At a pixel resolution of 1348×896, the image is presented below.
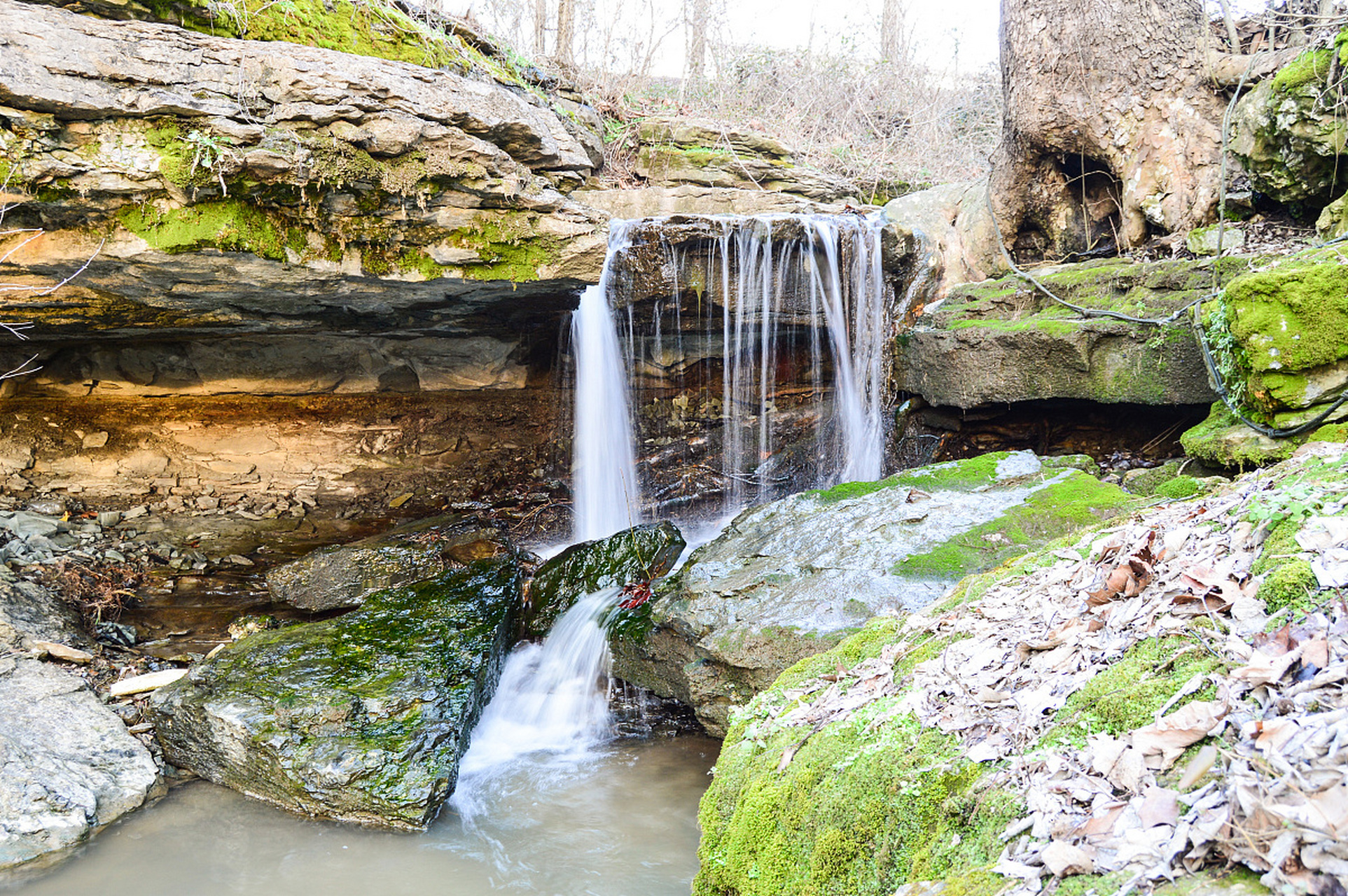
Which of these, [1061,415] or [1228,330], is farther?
[1061,415]

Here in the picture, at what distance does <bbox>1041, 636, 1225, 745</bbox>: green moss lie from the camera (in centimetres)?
152

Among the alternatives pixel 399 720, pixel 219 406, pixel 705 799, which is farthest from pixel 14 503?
pixel 705 799

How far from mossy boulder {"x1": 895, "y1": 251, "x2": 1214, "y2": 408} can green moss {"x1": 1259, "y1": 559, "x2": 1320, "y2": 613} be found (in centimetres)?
439

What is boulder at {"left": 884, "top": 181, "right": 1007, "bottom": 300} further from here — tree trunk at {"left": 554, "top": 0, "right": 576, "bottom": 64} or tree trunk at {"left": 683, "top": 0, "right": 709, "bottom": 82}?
tree trunk at {"left": 683, "top": 0, "right": 709, "bottom": 82}

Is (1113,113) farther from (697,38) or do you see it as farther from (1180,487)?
(697,38)

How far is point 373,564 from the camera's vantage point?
20.0ft

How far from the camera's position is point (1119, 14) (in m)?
6.60

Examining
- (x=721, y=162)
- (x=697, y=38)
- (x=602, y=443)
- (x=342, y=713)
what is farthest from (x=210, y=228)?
(x=697, y=38)

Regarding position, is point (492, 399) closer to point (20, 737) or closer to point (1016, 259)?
point (20, 737)

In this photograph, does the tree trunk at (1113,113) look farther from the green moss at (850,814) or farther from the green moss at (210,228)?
the green moss at (210,228)

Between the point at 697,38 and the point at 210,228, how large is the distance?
33.9 ft

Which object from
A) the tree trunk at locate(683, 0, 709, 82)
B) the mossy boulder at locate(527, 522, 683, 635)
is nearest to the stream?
the mossy boulder at locate(527, 522, 683, 635)

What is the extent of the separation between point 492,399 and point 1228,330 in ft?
21.6

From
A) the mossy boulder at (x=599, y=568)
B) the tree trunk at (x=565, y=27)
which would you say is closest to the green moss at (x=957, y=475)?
the mossy boulder at (x=599, y=568)
